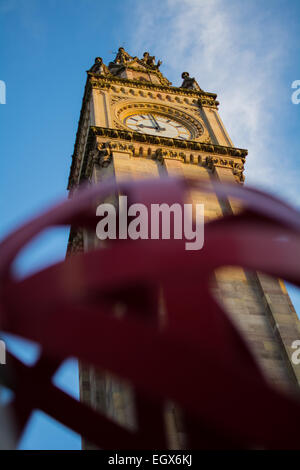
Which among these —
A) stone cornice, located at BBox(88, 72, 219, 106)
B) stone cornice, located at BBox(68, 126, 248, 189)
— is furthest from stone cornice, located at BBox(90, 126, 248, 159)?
stone cornice, located at BBox(88, 72, 219, 106)

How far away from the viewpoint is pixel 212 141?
22484mm

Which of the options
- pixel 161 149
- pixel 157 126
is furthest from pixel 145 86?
pixel 161 149

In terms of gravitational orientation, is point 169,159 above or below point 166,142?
below

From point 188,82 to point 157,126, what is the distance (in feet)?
27.6

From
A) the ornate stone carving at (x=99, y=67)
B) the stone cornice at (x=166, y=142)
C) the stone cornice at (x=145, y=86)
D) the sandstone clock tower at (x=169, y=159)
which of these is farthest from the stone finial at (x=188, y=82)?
the stone cornice at (x=166, y=142)

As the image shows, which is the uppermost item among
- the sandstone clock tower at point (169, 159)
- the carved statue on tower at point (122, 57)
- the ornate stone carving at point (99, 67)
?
the carved statue on tower at point (122, 57)

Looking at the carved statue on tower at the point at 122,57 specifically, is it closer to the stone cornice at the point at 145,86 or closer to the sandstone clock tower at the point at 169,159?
the sandstone clock tower at the point at 169,159

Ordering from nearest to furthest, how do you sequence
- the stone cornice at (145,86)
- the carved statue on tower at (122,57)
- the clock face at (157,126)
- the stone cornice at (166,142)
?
the stone cornice at (166,142) → the clock face at (157,126) → the stone cornice at (145,86) → the carved statue on tower at (122,57)

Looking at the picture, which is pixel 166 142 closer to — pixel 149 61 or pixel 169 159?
pixel 169 159

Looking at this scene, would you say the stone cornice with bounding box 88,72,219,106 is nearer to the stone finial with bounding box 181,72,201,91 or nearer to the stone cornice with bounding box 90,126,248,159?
the stone finial with bounding box 181,72,201,91

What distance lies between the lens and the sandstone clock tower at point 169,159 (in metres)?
11.7

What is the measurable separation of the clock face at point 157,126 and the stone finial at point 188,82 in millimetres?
5723

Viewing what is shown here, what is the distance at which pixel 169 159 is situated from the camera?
19.4 metres

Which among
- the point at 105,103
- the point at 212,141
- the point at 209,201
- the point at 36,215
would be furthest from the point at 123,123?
the point at 36,215
